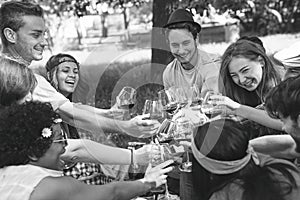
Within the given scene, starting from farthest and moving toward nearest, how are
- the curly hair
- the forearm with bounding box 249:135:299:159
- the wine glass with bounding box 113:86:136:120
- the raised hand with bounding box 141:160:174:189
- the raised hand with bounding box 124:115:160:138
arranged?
the wine glass with bounding box 113:86:136:120 → the raised hand with bounding box 124:115:160:138 → the forearm with bounding box 249:135:299:159 → the raised hand with bounding box 141:160:174:189 → the curly hair

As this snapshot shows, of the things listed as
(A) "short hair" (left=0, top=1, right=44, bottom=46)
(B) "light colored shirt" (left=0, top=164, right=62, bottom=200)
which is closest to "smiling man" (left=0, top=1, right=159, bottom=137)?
(A) "short hair" (left=0, top=1, right=44, bottom=46)

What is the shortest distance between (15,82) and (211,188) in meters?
1.27

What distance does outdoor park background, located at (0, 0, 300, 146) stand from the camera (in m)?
7.48

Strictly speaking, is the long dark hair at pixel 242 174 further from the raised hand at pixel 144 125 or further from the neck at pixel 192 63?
the neck at pixel 192 63

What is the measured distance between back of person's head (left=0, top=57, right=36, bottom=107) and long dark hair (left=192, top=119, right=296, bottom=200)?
113cm

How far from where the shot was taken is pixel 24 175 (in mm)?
2285

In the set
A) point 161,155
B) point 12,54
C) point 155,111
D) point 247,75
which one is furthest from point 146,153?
point 12,54

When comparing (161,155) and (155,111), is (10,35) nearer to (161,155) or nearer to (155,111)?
(155,111)

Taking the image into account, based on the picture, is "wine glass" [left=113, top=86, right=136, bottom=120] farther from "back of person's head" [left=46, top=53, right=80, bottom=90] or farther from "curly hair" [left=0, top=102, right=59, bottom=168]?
"curly hair" [left=0, top=102, right=59, bottom=168]

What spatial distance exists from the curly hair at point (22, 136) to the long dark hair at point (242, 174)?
0.76 meters

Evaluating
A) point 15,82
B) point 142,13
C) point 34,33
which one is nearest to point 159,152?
point 15,82

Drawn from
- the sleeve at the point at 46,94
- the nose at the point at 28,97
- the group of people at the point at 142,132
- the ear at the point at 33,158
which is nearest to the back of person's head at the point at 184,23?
the group of people at the point at 142,132

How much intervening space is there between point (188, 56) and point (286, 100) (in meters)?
1.46

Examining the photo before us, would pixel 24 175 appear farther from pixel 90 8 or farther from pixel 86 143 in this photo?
pixel 90 8
